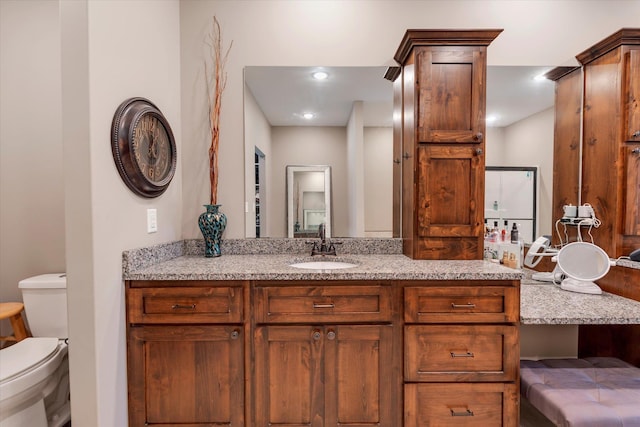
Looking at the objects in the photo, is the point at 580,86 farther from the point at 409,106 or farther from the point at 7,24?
the point at 7,24

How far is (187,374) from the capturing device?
1.51 metres

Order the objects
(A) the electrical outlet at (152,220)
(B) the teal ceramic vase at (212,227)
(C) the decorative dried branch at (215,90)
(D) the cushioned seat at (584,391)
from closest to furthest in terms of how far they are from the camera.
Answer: (D) the cushioned seat at (584,391)
(A) the electrical outlet at (152,220)
(B) the teal ceramic vase at (212,227)
(C) the decorative dried branch at (215,90)

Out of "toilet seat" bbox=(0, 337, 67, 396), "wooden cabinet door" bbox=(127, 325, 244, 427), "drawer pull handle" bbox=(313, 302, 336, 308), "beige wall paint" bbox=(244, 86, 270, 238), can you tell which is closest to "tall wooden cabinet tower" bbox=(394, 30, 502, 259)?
"drawer pull handle" bbox=(313, 302, 336, 308)

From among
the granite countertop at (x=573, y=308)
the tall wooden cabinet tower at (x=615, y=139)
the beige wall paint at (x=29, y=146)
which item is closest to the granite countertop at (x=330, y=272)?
the granite countertop at (x=573, y=308)

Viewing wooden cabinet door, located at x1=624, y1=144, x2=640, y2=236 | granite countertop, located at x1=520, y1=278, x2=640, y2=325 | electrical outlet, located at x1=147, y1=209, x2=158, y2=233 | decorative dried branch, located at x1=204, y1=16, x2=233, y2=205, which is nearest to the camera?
granite countertop, located at x1=520, y1=278, x2=640, y2=325

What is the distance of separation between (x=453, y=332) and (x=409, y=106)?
1.22m

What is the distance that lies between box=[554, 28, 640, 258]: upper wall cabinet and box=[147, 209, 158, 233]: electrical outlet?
2430 mm

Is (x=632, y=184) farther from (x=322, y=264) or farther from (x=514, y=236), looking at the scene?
(x=322, y=264)

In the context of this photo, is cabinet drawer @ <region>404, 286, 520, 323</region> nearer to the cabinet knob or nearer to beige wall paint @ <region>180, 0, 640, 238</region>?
the cabinet knob

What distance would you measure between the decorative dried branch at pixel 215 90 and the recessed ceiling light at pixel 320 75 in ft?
1.84

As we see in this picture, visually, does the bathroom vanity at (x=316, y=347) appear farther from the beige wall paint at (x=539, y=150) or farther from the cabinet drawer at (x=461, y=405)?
the beige wall paint at (x=539, y=150)

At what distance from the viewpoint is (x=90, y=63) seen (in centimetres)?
130

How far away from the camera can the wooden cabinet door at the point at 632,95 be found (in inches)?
70.1

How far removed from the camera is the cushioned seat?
1.25 m
